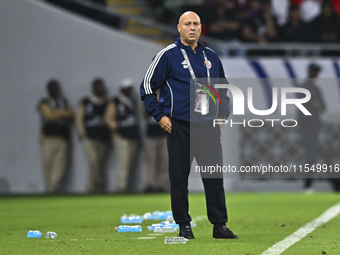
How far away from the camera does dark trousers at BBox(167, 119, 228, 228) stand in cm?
596

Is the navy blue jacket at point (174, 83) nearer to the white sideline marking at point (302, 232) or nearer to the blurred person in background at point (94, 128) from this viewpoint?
the white sideline marking at point (302, 232)

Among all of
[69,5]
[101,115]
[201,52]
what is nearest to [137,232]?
[201,52]

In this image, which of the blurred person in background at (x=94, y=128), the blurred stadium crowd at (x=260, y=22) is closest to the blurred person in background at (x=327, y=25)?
the blurred stadium crowd at (x=260, y=22)

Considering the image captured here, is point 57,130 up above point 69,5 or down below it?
below

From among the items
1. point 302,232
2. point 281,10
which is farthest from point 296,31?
point 302,232

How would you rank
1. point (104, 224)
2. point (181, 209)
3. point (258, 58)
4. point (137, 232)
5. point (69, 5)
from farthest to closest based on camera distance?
point (69, 5), point (258, 58), point (104, 224), point (137, 232), point (181, 209)

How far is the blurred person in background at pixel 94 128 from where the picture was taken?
14.6 m

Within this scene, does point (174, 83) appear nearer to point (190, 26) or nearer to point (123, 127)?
point (190, 26)

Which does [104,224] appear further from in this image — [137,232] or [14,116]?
[14,116]

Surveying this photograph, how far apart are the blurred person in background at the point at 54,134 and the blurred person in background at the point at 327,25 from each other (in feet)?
18.2

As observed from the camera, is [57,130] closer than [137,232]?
No

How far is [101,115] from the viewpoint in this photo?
14.6 meters

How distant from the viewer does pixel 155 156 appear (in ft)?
47.5

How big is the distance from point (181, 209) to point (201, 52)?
52.9 inches
